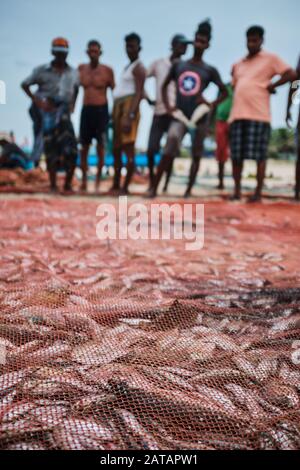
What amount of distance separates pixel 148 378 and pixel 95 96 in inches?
259

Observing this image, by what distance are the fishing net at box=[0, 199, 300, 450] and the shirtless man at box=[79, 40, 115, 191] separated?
437 centimetres

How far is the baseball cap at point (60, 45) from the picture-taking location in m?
6.99

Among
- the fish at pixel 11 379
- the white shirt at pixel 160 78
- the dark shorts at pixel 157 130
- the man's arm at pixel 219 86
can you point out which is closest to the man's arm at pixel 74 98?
the white shirt at pixel 160 78

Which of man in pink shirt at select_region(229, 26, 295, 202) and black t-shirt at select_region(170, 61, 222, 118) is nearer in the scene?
man in pink shirt at select_region(229, 26, 295, 202)

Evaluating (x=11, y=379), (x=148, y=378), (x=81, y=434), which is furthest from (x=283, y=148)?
(x=81, y=434)

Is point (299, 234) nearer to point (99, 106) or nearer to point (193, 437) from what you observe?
point (193, 437)

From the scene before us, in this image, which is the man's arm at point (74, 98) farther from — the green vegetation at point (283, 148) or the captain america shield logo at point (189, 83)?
the green vegetation at point (283, 148)

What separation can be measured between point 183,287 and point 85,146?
5.47 meters

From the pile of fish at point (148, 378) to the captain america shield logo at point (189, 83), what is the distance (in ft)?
17.2

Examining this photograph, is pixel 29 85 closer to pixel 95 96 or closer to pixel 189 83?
pixel 95 96

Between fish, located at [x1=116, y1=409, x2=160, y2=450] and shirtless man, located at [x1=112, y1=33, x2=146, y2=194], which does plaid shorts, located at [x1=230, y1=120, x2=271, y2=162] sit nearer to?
shirtless man, located at [x1=112, y1=33, x2=146, y2=194]

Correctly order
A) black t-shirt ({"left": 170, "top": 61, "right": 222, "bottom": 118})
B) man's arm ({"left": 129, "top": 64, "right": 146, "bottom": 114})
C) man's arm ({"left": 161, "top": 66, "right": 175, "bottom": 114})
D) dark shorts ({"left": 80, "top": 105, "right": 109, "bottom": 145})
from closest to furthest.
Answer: black t-shirt ({"left": 170, "top": 61, "right": 222, "bottom": 118}), man's arm ({"left": 161, "top": 66, "right": 175, "bottom": 114}), man's arm ({"left": 129, "top": 64, "right": 146, "bottom": 114}), dark shorts ({"left": 80, "top": 105, "right": 109, "bottom": 145})

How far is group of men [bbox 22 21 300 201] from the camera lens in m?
6.64

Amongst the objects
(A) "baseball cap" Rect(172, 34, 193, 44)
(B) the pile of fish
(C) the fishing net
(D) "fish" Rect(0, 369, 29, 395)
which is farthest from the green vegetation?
(D) "fish" Rect(0, 369, 29, 395)
